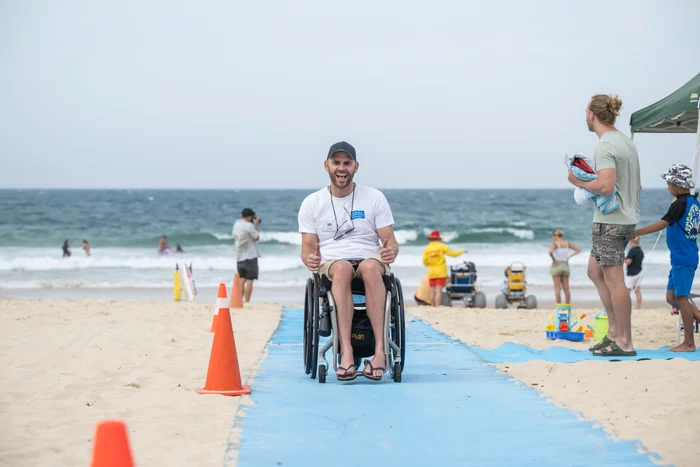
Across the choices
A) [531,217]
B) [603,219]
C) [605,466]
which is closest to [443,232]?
[531,217]

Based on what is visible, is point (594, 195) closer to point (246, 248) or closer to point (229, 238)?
point (246, 248)

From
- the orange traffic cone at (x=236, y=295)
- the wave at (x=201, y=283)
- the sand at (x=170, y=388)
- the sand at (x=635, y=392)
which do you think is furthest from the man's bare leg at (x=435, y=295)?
the wave at (x=201, y=283)

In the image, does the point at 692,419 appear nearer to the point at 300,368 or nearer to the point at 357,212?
the point at 357,212

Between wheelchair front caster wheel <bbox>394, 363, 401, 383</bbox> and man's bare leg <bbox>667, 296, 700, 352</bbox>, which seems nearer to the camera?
wheelchair front caster wheel <bbox>394, 363, 401, 383</bbox>

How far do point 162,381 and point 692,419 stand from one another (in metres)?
3.04

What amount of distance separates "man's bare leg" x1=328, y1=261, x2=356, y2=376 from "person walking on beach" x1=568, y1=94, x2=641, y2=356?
1.92 m

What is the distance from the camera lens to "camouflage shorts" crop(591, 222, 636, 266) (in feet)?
19.0

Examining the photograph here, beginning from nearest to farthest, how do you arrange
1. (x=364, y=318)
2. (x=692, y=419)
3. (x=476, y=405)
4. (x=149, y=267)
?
(x=692, y=419), (x=476, y=405), (x=364, y=318), (x=149, y=267)

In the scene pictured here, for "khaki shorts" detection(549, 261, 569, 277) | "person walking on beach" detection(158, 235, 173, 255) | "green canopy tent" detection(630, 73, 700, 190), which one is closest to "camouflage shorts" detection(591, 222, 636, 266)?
"green canopy tent" detection(630, 73, 700, 190)

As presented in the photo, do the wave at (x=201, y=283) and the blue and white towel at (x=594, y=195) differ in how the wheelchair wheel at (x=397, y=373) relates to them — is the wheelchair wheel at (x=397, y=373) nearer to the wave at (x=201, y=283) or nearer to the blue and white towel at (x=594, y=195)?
the blue and white towel at (x=594, y=195)

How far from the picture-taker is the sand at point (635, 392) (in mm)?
3475

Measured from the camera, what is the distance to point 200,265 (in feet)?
84.0

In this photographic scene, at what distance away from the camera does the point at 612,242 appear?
5.80 m

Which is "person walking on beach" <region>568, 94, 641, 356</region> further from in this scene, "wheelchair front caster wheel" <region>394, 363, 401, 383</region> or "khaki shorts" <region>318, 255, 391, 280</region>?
"wheelchair front caster wheel" <region>394, 363, 401, 383</region>
